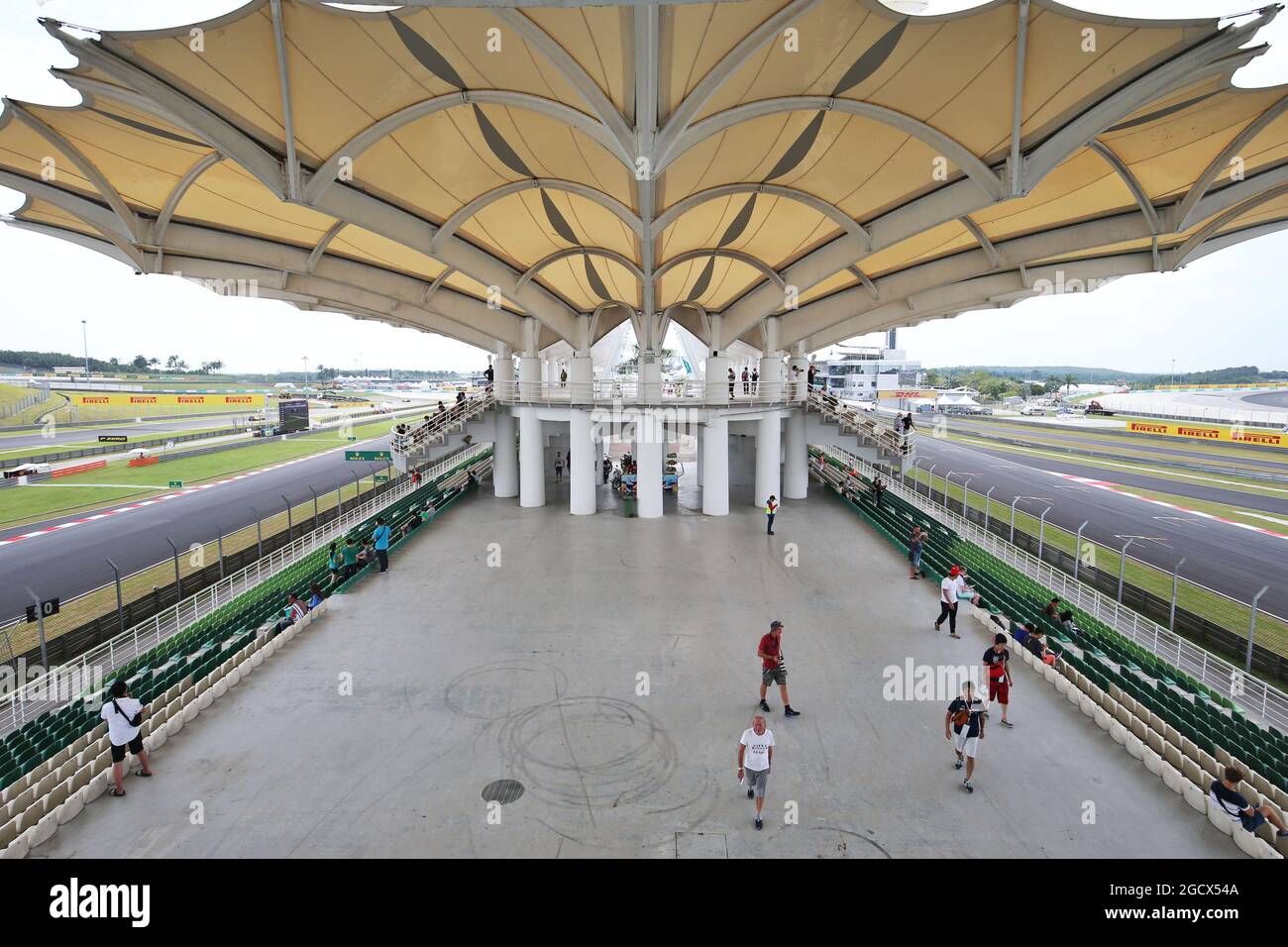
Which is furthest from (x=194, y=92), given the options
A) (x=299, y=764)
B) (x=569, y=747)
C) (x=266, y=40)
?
(x=569, y=747)

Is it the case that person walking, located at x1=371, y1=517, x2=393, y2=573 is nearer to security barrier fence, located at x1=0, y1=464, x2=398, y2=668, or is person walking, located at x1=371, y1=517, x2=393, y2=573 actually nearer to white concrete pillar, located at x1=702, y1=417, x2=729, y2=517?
Answer: security barrier fence, located at x1=0, y1=464, x2=398, y2=668

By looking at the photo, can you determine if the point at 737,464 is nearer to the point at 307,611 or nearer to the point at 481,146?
the point at 481,146

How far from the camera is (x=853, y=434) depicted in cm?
2655

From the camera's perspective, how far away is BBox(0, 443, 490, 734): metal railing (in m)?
9.43

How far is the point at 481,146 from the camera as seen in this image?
14359 millimetres

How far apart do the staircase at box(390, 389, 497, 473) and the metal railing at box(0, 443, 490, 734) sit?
3.02 metres

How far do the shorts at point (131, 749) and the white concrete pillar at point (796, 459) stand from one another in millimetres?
24756

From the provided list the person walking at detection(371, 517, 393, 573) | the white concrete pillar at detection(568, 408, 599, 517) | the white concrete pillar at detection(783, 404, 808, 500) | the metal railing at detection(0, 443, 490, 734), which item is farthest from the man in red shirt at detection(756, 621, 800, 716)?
the white concrete pillar at detection(783, 404, 808, 500)

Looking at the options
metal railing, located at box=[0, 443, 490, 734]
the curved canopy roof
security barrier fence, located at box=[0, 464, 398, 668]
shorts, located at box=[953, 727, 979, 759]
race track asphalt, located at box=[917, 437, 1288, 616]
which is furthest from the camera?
race track asphalt, located at box=[917, 437, 1288, 616]

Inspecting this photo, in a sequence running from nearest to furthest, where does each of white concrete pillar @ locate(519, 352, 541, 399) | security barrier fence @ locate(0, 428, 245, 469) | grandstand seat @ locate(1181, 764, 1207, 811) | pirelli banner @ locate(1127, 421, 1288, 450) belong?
grandstand seat @ locate(1181, 764, 1207, 811) → white concrete pillar @ locate(519, 352, 541, 399) → security barrier fence @ locate(0, 428, 245, 469) → pirelli banner @ locate(1127, 421, 1288, 450)

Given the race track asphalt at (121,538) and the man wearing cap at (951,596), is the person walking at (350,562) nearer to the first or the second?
the race track asphalt at (121,538)

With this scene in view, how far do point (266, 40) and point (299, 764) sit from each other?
39.2ft

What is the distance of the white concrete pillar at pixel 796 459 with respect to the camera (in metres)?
27.6
